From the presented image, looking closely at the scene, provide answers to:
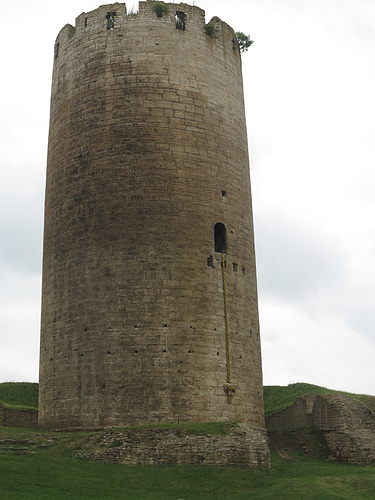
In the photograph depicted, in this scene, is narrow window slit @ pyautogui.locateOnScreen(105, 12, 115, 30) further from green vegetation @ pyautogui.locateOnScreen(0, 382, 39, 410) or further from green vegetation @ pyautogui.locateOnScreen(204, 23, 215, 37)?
green vegetation @ pyautogui.locateOnScreen(0, 382, 39, 410)

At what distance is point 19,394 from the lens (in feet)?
84.5

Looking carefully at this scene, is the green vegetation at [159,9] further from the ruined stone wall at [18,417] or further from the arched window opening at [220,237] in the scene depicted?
the ruined stone wall at [18,417]

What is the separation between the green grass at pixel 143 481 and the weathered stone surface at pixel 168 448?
→ 0.33 meters

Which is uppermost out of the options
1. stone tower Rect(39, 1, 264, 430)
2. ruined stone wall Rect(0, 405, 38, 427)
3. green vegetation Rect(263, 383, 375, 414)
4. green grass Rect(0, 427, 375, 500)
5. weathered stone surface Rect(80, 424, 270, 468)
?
stone tower Rect(39, 1, 264, 430)

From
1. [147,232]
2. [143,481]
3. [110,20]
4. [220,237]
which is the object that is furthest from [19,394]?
[110,20]

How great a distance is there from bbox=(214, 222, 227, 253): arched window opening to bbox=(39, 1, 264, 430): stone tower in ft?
0.18

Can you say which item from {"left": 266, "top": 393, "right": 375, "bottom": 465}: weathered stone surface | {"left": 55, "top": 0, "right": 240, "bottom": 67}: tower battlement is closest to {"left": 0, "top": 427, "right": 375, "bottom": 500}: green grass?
{"left": 266, "top": 393, "right": 375, "bottom": 465}: weathered stone surface

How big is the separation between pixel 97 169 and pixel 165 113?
2.94 metres

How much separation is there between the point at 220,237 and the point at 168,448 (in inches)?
312

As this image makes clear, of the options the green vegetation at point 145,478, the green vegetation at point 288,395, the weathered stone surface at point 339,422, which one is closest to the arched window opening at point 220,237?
the green vegetation at point 145,478

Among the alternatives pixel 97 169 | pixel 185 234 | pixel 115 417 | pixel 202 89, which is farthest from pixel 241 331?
pixel 202 89

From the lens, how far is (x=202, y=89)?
72.4 ft

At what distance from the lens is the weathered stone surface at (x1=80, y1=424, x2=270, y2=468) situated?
51.3 feet

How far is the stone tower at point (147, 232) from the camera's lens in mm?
18922
